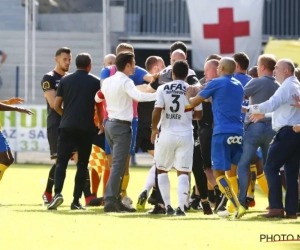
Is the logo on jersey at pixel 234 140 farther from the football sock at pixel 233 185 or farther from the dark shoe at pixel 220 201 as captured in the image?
the dark shoe at pixel 220 201

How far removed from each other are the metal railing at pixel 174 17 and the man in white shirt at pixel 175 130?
64.6ft

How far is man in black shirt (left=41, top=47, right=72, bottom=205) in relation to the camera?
14844 millimetres

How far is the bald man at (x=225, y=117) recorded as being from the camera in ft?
41.8

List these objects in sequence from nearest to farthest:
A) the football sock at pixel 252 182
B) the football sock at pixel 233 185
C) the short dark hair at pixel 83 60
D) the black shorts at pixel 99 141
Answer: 1. the football sock at pixel 233 185
2. the short dark hair at pixel 83 60
3. the football sock at pixel 252 182
4. the black shorts at pixel 99 141

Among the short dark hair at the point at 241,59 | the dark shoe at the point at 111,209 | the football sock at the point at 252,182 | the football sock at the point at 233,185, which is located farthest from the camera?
the football sock at the point at 252,182

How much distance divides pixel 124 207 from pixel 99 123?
1.13m

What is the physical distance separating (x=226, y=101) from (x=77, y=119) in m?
2.05

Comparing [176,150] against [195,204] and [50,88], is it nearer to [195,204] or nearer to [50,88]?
[195,204]

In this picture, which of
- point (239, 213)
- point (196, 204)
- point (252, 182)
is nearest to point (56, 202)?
point (196, 204)

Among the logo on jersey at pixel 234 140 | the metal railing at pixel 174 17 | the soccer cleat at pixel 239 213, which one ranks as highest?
the metal railing at pixel 174 17

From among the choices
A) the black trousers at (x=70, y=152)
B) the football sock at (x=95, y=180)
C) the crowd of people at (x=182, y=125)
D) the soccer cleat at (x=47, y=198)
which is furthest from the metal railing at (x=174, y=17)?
the black trousers at (x=70, y=152)

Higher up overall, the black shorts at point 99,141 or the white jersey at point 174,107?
the white jersey at point 174,107

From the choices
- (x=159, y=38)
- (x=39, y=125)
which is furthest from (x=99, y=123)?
(x=159, y=38)

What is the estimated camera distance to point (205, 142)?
14.5 metres
